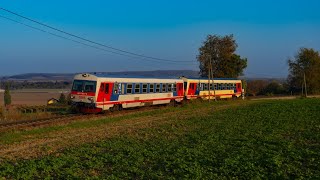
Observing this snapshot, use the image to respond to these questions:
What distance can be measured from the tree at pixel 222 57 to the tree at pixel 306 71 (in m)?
19.0

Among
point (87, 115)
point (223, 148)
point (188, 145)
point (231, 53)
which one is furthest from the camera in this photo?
point (231, 53)

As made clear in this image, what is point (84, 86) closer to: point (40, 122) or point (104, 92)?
point (104, 92)

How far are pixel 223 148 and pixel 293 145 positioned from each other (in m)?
2.33

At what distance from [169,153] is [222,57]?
6060 centimetres

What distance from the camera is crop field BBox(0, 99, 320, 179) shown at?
9516 mm

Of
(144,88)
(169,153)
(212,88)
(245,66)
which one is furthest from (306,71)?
(169,153)

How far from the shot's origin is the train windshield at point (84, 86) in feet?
85.5

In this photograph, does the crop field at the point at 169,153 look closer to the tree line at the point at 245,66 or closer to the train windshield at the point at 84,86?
the train windshield at the point at 84,86

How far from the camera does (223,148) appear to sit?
41.0 ft

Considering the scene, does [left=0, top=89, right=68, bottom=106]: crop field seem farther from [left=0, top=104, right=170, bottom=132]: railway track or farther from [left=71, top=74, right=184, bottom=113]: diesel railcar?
[left=0, top=104, right=170, bottom=132]: railway track

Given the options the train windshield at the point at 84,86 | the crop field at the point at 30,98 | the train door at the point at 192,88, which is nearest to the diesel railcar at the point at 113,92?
the train windshield at the point at 84,86

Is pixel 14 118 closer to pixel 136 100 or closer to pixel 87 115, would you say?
pixel 87 115

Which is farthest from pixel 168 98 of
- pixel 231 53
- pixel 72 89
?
pixel 231 53

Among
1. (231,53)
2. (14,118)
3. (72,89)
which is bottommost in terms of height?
(14,118)
